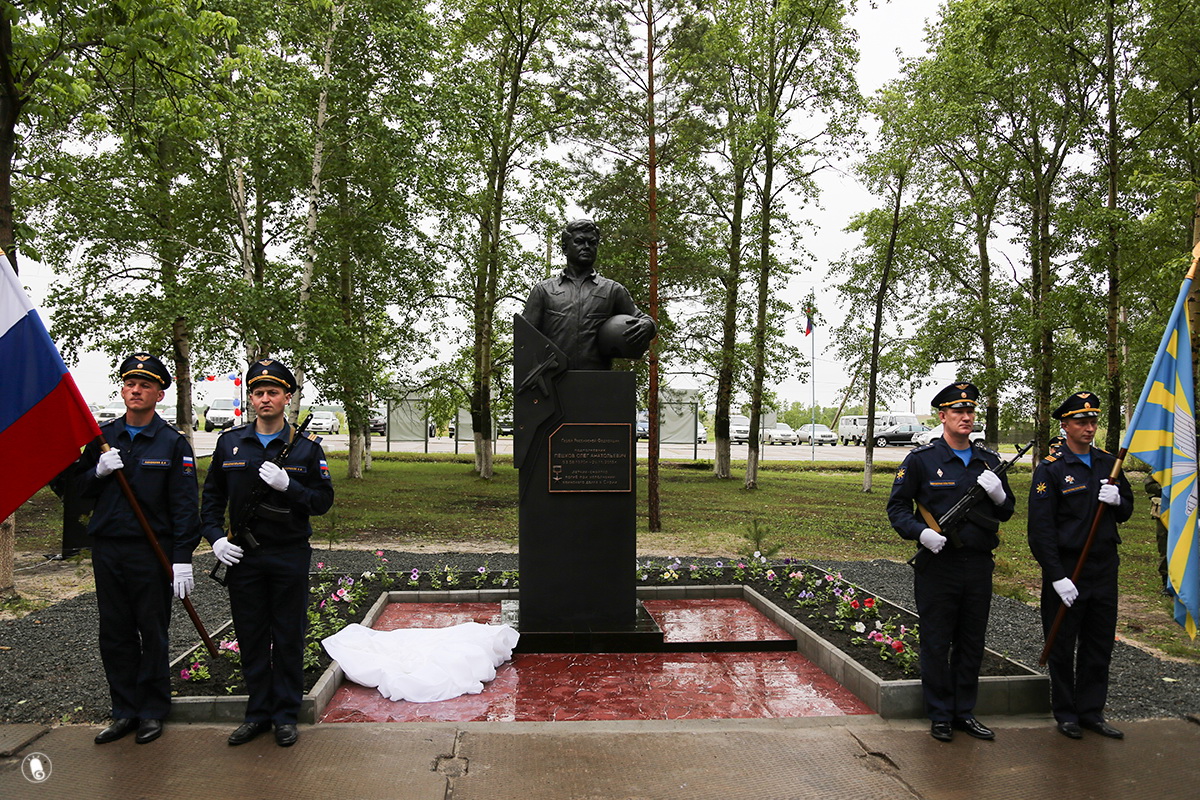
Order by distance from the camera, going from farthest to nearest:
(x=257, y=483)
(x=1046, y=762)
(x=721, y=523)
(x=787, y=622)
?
1. (x=721, y=523)
2. (x=787, y=622)
3. (x=257, y=483)
4. (x=1046, y=762)

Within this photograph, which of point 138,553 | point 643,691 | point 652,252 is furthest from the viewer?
point 652,252

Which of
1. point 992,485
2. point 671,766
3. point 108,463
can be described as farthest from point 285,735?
point 992,485

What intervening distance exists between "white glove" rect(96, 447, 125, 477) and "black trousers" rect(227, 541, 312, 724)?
0.84 meters

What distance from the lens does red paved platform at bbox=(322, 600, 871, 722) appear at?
486 cm

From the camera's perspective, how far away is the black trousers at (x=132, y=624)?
437 centimetres

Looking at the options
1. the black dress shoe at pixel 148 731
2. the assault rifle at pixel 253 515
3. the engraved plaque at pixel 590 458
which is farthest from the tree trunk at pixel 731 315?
the black dress shoe at pixel 148 731

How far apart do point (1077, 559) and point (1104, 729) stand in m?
0.97

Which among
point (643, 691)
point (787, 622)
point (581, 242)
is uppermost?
point (581, 242)

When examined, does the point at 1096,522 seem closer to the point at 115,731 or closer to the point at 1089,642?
the point at 1089,642

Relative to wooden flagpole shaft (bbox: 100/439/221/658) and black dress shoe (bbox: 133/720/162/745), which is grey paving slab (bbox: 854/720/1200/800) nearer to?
black dress shoe (bbox: 133/720/162/745)

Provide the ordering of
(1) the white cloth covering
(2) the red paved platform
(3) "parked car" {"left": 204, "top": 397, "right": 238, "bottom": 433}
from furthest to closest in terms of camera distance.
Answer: (3) "parked car" {"left": 204, "top": 397, "right": 238, "bottom": 433}, (1) the white cloth covering, (2) the red paved platform

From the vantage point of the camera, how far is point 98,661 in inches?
225

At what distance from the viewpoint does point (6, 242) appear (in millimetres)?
7957

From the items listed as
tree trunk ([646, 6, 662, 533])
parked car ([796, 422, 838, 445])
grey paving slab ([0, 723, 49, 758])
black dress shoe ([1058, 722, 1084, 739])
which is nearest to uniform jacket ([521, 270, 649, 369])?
black dress shoe ([1058, 722, 1084, 739])
